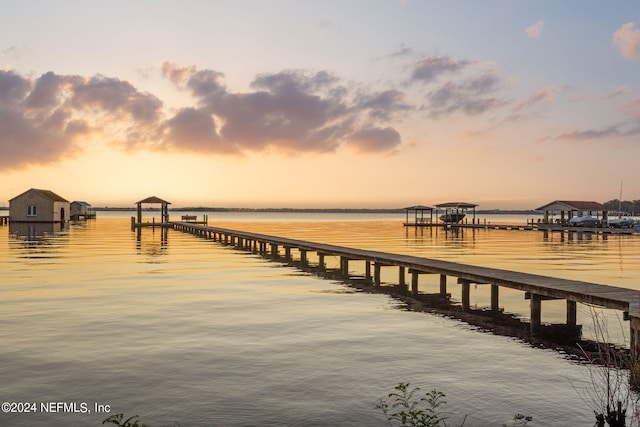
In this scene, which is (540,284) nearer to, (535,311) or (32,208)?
(535,311)

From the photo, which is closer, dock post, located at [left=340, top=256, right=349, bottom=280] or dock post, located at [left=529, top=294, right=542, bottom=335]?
dock post, located at [left=529, top=294, right=542, bottom=335]

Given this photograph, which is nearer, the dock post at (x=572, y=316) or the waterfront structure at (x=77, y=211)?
the dock post at (x=572, y=316)

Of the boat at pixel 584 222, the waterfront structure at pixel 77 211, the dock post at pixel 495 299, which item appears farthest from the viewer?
the waterfront structure at pixel 77 211

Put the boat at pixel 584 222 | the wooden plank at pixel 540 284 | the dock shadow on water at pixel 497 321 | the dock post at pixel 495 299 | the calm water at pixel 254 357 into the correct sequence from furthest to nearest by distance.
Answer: the boat at pixel 584 222
the dock post at pixel 495 299
the wooden plank at pixel 540 284
the dock shadow on water at pixel 497 321
the calm water at pixel 254 357

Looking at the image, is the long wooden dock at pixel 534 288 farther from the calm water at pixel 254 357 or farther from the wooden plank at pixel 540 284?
the calm water at pixel 254 357

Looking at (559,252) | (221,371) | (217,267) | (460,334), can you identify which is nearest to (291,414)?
(221,371)

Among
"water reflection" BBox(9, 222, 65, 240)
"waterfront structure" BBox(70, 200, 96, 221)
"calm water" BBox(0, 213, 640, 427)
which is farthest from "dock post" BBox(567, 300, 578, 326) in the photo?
"waterfront structure" BBox(70, 200, 96, 221)

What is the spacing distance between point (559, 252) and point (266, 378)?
32472 mm

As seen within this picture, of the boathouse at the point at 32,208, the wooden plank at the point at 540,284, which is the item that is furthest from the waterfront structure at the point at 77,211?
the wooden plank at the point at 540,284

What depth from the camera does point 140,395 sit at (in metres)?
8.84

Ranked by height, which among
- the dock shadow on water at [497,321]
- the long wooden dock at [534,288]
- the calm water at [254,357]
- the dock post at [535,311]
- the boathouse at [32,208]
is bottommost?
the dock shadow on water at [497,321]

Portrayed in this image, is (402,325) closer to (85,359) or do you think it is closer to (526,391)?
(526,391)

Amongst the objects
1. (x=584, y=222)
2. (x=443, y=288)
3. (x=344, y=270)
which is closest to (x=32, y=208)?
(x=344, y=270)

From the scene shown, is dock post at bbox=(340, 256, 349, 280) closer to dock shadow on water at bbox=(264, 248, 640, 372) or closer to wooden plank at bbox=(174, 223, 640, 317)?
dock shadow on water at bbox=(264, 248, 640, 372)
